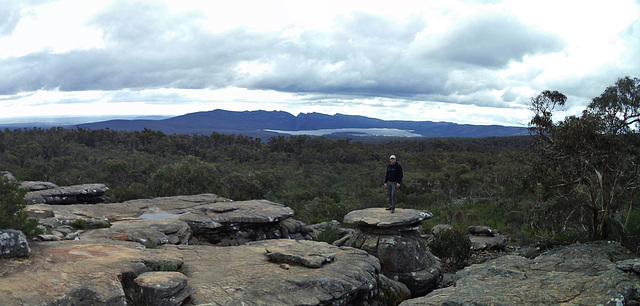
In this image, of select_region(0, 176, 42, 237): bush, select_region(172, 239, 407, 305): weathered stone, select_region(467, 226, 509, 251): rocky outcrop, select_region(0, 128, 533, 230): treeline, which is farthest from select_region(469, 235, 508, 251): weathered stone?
select_region(0, 176, 42, 237): bush

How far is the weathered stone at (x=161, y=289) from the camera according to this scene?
781cm

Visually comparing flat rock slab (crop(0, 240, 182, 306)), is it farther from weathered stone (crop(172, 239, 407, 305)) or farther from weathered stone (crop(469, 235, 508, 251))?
weathered stone (crop(469, 235, 508, 251))

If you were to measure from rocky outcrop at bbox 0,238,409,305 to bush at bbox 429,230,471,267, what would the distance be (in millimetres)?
4631

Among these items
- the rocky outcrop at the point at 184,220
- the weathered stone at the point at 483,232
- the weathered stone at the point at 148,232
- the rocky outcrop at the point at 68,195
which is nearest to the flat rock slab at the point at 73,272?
the weathered stone at the point at 148,232

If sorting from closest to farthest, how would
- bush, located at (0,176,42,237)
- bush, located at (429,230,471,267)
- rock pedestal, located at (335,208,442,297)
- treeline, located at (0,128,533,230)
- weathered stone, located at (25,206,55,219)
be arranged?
bush, located at (0,176,42,237), weathered stone, located at (25,206,55,219), rock pedestal, located at (335,208,442,297), bush, located at (429,230,471,267), treeline, located at (0,128,533,230)

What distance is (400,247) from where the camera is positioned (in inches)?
563

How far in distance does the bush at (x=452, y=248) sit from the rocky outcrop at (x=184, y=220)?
5.74 metres

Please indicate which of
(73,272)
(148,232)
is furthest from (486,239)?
(73,272)

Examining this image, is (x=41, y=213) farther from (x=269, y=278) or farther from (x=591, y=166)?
(x=591, y=166)

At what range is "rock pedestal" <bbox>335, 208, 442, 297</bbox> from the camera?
13.9 meters

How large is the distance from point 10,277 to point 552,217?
54.1ft

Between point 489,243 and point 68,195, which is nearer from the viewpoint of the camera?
point 68,195

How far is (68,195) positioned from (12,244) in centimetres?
1159

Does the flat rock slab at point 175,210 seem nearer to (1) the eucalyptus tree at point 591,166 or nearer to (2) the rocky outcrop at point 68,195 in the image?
(2) the rocky outcrop at point 68,195
